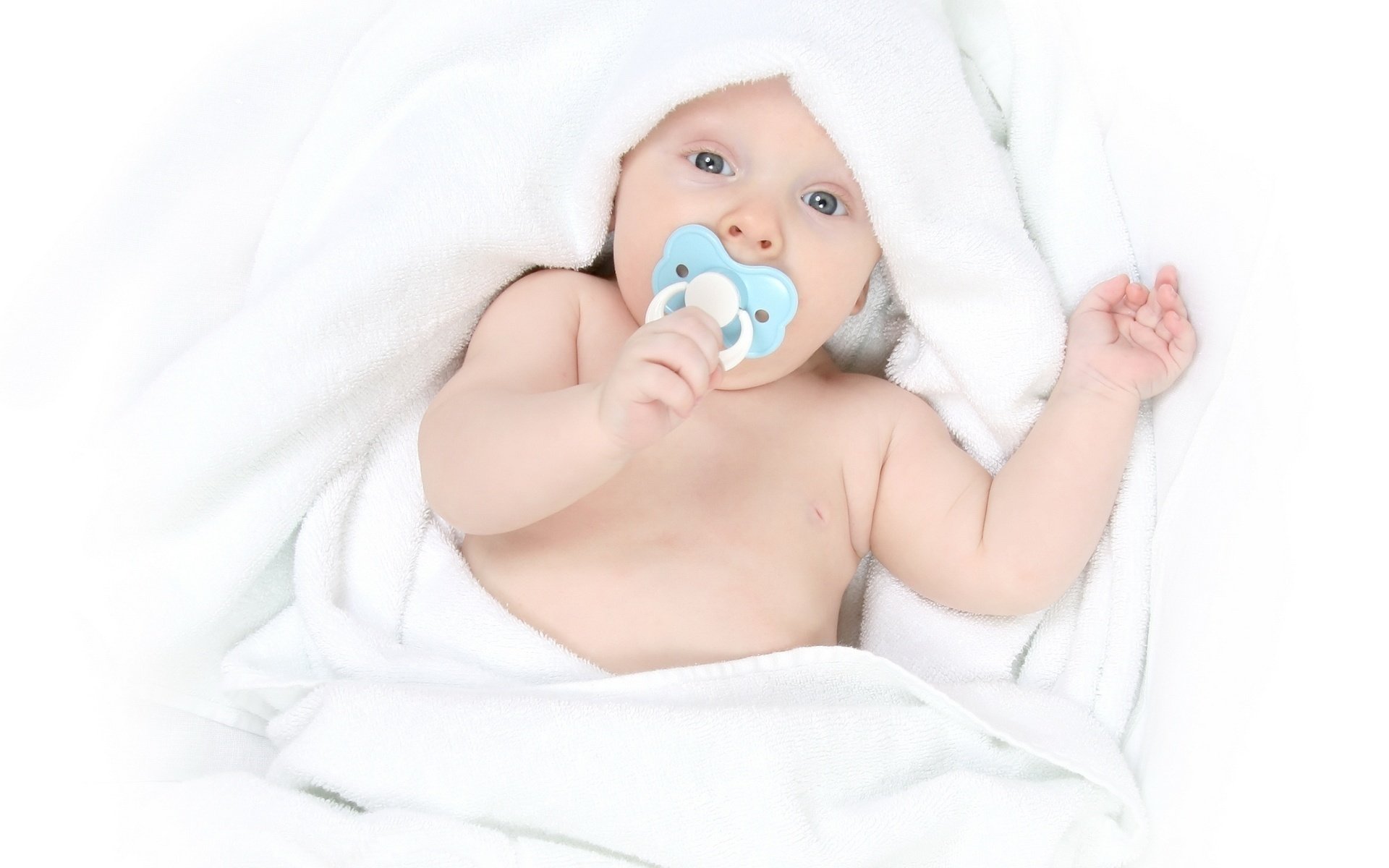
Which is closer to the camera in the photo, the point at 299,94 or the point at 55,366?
the point at 55,366

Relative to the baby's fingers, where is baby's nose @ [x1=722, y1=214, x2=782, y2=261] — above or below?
above

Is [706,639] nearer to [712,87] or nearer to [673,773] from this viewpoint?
[673,773]

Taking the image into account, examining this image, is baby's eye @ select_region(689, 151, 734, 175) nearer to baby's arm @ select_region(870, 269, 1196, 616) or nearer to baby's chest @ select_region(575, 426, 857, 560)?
baby's chest @ select_region(575, 426, 857, 560)

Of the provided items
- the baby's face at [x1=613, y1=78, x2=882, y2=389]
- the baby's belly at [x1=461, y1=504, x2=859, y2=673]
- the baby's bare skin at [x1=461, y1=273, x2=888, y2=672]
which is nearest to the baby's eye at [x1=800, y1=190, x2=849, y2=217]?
the baby's face at [x1=613, y1=78, x2=882, y2=389]

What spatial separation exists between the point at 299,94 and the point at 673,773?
96 cm

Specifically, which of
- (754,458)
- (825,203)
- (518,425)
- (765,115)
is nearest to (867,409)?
(754,458)

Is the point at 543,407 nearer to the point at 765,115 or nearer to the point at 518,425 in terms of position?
the point at 518,425

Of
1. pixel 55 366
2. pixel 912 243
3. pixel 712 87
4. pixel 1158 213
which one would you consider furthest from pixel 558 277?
pixel 1158 213

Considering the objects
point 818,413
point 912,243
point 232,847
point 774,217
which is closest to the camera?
point 232,847

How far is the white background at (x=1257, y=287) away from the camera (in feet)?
3.60

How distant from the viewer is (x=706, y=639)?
1.32m

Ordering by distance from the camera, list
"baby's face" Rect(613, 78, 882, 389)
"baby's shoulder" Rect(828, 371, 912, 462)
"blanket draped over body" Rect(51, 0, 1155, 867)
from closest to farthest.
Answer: "blanket draped over body" Rect(51, 0, 1155, 867) → "baby's face" Rect(613, 78, 882, 389) → "baby's shoulder" Rect(828, 371, 912, 462)

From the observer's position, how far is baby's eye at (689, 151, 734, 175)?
4.32ft

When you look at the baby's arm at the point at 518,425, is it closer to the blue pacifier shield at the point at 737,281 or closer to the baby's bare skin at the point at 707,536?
the baby's bare skin at the point at 707,536
